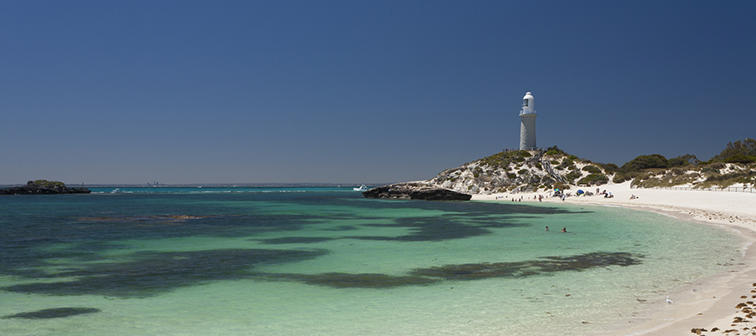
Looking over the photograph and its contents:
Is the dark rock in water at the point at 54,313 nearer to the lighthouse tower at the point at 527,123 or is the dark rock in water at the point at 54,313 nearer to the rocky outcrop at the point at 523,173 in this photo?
the rocky outcrop at the point at 523,173

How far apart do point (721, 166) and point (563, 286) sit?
3283 inches

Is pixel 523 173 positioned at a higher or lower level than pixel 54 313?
higher

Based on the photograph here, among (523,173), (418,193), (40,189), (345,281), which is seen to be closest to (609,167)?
(523,173)

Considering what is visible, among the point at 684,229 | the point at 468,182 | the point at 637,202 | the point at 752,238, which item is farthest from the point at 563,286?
the point at 468,182

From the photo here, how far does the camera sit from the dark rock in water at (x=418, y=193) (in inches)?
3563

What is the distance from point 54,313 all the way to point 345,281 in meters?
7.74

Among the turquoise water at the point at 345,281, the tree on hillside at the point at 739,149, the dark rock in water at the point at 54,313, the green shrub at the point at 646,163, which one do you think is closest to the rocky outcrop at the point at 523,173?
the green shrub at the point at 646,163

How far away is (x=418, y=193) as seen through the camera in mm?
95188

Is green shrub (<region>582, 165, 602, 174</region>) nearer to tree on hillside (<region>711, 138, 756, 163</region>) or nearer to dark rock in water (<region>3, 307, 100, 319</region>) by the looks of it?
tree on hillside (<region>711, 138, 756, 163</region>)

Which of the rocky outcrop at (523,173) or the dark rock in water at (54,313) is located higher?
the rocky outcrop at (523,173)

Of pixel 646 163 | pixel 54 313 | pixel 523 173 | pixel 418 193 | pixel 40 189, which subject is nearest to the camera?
pixel 54 313

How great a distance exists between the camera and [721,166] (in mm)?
78938

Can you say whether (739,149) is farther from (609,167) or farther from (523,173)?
(523,173)

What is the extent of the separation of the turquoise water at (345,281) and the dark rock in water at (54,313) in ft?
0.19
